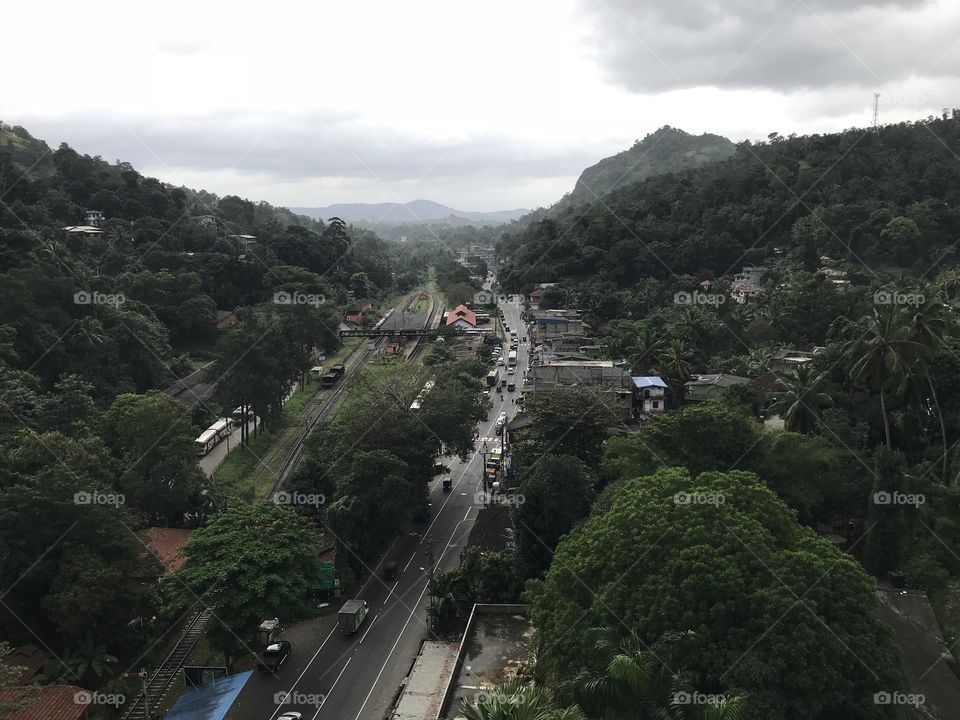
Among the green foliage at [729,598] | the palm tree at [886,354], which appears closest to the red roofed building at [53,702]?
the green foliage at [729,598]

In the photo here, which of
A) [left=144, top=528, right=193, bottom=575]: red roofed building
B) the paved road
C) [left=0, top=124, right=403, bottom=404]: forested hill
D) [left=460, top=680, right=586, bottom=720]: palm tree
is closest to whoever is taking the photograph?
[left=460, top=680, right=586, bottom=720]: palm tree

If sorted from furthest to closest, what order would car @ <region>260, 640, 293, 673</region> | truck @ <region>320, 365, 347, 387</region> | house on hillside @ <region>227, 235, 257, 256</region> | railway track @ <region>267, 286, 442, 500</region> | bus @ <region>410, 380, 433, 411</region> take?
house on hillside @ <region>227, 235, 257, 256</region>
truck @ <region>320, 365, 347, 387</region>
bus @ <region>410, 380, 433, 411</region>
railway track @ <region>267, 286, 442, 500</region>
car @ <region>260, 640, 293, 673</region>

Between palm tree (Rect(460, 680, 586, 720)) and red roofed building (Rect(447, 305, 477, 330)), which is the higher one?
red roofed building (Rect(447, 305, 477, 330))

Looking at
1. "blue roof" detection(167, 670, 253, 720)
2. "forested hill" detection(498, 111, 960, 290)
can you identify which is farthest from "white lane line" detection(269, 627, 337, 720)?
"forested hill" detection(498, 111, 960, 290)

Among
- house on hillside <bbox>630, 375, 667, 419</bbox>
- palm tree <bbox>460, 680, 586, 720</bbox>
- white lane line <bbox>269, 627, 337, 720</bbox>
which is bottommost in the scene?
white lane line <bbox>269, 627, 337, 720</bbox>

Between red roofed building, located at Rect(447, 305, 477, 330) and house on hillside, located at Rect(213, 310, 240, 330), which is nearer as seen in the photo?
house on hillside, located at Rect(213, 310, 240, 330)

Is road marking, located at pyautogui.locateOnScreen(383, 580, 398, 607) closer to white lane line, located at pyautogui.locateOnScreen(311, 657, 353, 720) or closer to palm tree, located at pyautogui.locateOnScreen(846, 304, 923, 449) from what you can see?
white lane line, located at pyautogui.locateOnScreen(311, 657, 353, 720)

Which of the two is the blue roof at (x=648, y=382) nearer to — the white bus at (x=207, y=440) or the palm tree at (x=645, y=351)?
the palm tree at (x=645, y=351)

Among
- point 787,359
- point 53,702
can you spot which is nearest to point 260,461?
point 53,702
